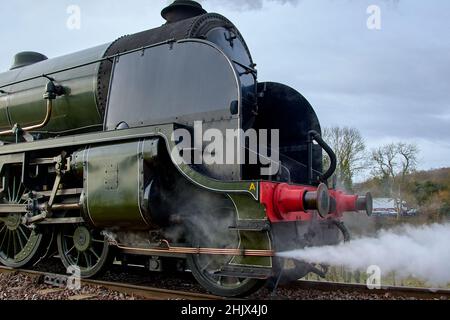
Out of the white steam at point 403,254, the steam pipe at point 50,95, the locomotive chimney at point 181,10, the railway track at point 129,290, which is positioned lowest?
the railway track at point 129,290

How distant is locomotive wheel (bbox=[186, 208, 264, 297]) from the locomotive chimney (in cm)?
271

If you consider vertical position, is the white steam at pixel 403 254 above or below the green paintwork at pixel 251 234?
below

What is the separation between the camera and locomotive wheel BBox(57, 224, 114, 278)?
16.8 ft

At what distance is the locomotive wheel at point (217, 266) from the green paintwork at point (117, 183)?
61cm

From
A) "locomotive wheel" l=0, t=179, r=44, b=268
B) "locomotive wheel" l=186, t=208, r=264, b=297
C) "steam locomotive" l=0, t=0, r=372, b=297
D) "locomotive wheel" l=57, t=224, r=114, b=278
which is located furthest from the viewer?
"locomotive wheel" l=0, t=179, r=44, b=268

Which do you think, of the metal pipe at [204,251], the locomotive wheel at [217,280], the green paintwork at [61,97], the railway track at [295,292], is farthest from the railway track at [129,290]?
the green paintwork at [61,97]

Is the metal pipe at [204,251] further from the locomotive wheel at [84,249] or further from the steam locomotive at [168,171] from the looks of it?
the locomotive wheel at [84,249]

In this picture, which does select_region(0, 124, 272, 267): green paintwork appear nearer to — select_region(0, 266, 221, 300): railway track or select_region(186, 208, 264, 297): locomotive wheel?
select_region(186, 208, 264, 297): locomotive wheel

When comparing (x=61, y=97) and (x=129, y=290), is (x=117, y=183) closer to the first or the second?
(x=129, y=290)

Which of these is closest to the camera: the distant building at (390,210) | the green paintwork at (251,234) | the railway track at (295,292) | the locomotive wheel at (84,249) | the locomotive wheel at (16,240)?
the green paintwork at (251,234)

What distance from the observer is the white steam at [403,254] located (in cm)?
456

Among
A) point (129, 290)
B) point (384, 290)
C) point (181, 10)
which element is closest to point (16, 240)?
point (129, 290)

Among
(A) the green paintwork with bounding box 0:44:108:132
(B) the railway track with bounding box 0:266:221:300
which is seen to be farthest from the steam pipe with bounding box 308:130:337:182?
(A) the green paintwork with bounding box 0:44:108:132

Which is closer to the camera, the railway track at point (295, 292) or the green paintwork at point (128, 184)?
the green paintwork at point (128, 184)
